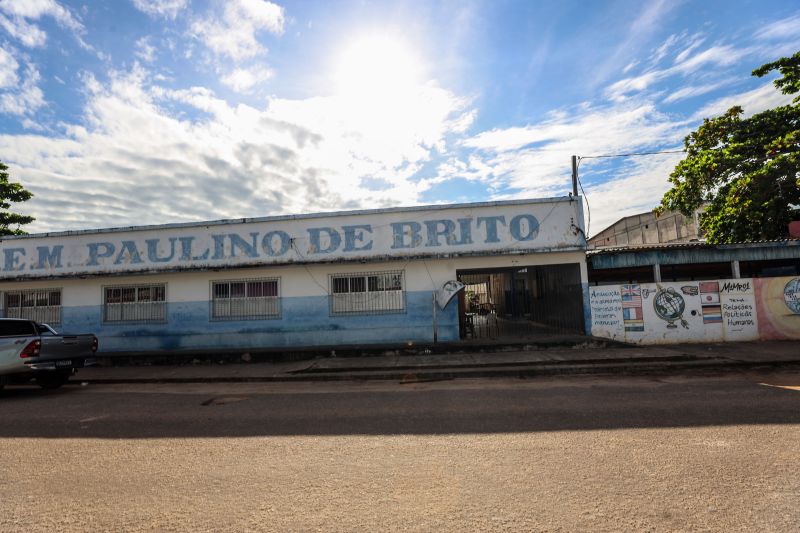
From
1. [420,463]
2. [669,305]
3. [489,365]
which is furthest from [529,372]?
[669,305]

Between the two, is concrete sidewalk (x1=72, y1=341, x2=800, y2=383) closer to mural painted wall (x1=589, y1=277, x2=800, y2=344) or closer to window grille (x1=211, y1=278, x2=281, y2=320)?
mural painted wall (x1=589, y1=277, x2=800, y2=344)

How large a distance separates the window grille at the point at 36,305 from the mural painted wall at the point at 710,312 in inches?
705

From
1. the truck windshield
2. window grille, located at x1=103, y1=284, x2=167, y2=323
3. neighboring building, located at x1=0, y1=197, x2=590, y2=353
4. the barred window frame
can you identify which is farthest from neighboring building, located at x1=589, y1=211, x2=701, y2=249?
the truck windshield

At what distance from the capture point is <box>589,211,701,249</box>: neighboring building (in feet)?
94.8

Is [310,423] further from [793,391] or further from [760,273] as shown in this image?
[760,273]

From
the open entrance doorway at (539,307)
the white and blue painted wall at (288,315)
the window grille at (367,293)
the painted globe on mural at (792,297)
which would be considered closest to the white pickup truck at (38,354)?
the white and blue painted wall at (288,315)

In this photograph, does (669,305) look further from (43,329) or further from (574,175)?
(43,329)

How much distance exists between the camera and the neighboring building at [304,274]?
12828 millimetres

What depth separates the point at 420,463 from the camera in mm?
4180

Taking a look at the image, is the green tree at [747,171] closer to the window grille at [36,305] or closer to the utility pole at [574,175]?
the utility pole at [574,175]

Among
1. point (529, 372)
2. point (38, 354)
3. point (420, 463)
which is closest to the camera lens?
point (420, 463)

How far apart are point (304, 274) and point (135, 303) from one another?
5.87m

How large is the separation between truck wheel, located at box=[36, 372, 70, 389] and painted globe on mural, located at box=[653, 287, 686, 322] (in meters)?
15.1

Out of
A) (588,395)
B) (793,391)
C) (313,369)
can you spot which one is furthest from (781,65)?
(313,369)
